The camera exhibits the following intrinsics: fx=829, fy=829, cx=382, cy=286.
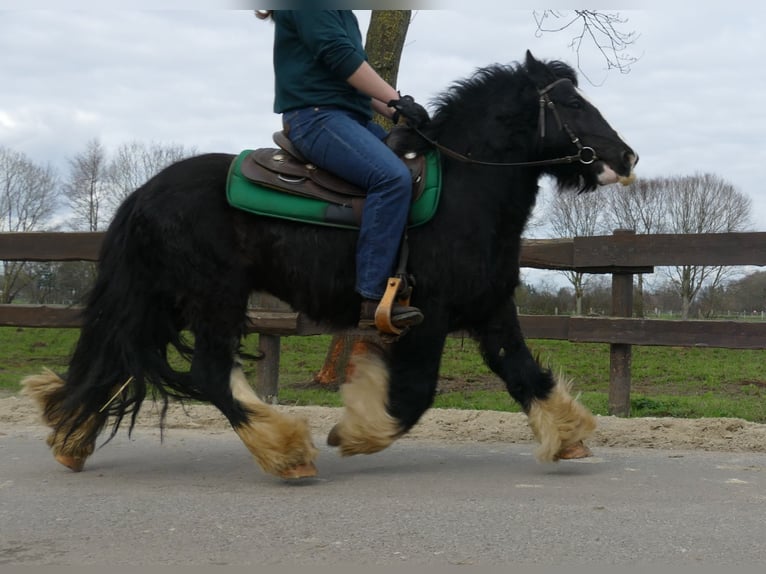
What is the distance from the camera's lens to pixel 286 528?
323 cm

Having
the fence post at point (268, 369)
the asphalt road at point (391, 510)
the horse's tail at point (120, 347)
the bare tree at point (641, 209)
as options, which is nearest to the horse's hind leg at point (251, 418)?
the asphalt road at point (391, 510)

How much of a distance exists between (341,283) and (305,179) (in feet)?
1.91

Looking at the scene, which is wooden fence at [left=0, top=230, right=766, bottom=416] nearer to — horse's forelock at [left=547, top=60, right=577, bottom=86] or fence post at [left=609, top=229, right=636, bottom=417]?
fence post at [left=609, top=229, right=636, bottom=417]

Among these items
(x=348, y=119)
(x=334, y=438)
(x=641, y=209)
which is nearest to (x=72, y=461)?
(x=334, y=438)

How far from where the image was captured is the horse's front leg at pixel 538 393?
4.41 meters

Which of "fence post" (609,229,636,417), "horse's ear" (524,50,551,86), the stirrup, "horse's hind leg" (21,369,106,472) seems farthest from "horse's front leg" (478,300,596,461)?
"fence post" (609,229,636,417)

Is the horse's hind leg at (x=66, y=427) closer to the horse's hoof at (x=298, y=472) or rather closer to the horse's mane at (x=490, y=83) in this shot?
the horse's hoof at (x=298, y=472)

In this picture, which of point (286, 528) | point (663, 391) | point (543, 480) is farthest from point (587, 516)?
point (663, 391)

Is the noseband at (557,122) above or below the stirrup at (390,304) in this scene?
above

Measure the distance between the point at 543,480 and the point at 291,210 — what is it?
1.90 metres

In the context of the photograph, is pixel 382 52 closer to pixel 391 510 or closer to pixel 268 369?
pixel 268 369

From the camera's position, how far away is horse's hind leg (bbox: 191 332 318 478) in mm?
4090

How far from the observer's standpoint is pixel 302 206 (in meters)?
4.33

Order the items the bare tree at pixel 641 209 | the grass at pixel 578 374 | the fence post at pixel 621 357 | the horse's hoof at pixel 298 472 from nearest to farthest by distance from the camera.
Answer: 1. the horse's hoof at pixel 298 472
2. the fence post at pixel 621 357
3. the grass at pixel 578 374
4. the bare tree at pixel 641 209
